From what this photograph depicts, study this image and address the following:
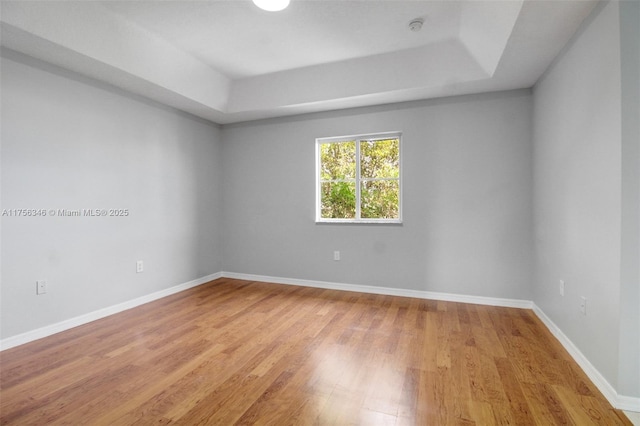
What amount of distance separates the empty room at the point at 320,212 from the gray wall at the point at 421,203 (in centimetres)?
2

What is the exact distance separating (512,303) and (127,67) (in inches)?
182

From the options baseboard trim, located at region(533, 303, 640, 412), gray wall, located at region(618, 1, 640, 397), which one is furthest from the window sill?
gray wall, located at region(618, 1, 640, 397)

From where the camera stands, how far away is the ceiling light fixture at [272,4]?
90.5 inches

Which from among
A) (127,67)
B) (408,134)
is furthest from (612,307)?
(127,67)

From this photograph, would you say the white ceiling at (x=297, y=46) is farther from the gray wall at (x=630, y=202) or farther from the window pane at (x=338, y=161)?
the window pane at (x=338, y=161)

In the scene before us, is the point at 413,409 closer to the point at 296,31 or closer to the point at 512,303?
the point at 512,303

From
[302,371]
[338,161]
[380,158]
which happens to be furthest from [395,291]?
[302,371]

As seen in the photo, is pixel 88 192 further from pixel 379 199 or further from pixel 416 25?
pixel 416 25

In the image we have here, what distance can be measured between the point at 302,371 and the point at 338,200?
8.28ft

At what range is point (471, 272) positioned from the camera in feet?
11.5

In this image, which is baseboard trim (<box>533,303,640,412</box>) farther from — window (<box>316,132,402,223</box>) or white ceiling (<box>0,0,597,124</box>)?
white ceiling (<box>0,0,597,124</box>)

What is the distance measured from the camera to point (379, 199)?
13.2ft

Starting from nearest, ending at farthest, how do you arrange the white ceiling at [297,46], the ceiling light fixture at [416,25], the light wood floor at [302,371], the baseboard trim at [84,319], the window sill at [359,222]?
the light wood floor at [302,371] < the white ceiling at [297,46] < the baseboard trim at [84,319] < the ceiling light fixture at [416,25] < the window sill at [359,222]

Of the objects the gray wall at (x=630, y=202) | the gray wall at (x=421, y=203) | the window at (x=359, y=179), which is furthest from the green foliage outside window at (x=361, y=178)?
the gray wall at (x=630, y=202)
